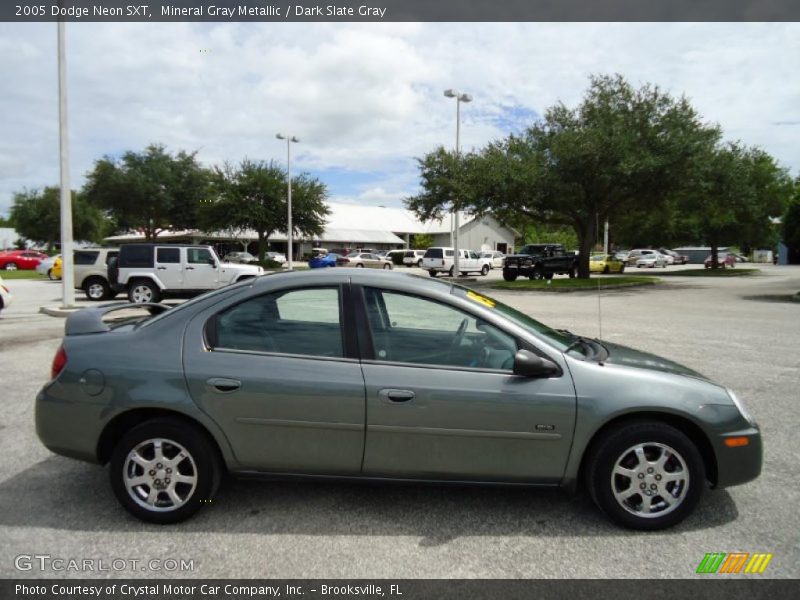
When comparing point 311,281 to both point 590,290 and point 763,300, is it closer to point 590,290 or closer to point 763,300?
point 763,300

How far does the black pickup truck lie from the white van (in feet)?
21.8

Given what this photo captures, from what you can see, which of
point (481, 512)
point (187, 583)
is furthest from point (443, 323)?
point (187, 583)

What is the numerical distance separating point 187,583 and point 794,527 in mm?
3554

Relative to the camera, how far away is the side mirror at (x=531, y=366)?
3.26 metres

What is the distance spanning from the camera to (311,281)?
365 cm

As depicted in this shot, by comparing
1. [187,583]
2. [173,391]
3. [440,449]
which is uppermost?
[173,391]

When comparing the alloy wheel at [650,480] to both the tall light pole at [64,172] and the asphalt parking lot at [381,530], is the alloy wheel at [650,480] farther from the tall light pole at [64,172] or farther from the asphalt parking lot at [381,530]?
the tall light pole at [64,172]

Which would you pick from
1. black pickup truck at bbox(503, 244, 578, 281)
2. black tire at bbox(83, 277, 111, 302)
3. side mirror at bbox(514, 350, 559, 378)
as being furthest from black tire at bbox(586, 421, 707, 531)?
black pickup truck at bbox(503, 244, 578, 281)

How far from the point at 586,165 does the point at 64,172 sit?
2140 centimetres

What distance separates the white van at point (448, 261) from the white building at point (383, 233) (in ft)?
80.3

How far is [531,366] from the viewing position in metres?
3.26

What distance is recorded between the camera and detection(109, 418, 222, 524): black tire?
3340 millimetres

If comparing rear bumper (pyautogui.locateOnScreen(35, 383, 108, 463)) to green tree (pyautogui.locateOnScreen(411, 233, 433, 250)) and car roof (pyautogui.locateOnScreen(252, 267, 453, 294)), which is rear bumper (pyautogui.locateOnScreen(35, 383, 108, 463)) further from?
green tree (pyautogui.locateOnScreen(411, 233, 433, 250))

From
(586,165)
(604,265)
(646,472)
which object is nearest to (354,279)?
(646,472)
